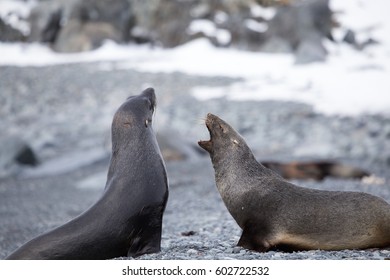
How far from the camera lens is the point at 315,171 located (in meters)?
10.2

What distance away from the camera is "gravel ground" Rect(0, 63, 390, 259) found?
6.42 meters

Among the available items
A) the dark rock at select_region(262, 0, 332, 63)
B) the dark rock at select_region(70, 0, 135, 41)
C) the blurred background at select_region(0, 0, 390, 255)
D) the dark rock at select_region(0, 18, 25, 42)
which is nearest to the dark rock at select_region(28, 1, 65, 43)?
the blurred background at select_region(0, 0, 390, 255)

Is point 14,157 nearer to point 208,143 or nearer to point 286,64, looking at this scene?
point 208,143

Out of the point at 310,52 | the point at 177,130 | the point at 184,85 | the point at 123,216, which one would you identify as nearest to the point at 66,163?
the point at 177,130

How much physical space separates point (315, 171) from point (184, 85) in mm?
9548

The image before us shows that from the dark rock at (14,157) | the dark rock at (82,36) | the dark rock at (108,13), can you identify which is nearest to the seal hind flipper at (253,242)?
the dark rock at (14,157)

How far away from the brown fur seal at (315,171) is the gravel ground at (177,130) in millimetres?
317

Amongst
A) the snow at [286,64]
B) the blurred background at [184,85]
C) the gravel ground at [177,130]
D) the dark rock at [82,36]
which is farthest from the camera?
the dark rock at [82,36]

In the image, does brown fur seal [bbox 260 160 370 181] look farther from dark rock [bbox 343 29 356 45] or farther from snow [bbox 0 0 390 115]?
dark rock [bbox 343 29 356 45]

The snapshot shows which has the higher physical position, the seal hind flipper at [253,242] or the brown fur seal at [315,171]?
the seal hind flipper at [253,242]

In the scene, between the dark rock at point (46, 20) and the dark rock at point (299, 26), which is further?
the dark rock at point (46, 20)

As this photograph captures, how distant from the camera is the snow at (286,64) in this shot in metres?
16.5

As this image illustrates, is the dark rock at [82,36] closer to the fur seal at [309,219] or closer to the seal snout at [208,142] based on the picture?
the seal snout at [208,142]
